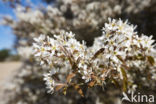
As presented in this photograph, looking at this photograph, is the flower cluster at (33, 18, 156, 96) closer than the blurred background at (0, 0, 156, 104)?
Yes

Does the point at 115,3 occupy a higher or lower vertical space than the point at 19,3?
lower

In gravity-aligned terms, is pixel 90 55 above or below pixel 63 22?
below

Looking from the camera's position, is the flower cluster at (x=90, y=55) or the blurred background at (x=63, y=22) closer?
the flower cluster at (x=90, y=55)

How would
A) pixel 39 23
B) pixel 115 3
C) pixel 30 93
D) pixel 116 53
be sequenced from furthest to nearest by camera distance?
pixel 30 93 → pixel 115 3 → pixel 39 23 → pixel 116 53

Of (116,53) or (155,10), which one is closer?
(116,53)

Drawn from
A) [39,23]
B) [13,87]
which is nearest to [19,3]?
[39,23]

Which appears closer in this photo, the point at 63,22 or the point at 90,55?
the point at 90,55

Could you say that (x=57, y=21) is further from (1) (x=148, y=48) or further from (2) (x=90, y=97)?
(1) (x=148, y=48)

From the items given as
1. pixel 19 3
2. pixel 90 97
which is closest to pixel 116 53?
pixel 90 97

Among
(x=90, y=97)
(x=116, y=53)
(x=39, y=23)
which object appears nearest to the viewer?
(x=116, y=53)

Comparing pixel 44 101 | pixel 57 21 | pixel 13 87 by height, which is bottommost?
pixel 44 101
